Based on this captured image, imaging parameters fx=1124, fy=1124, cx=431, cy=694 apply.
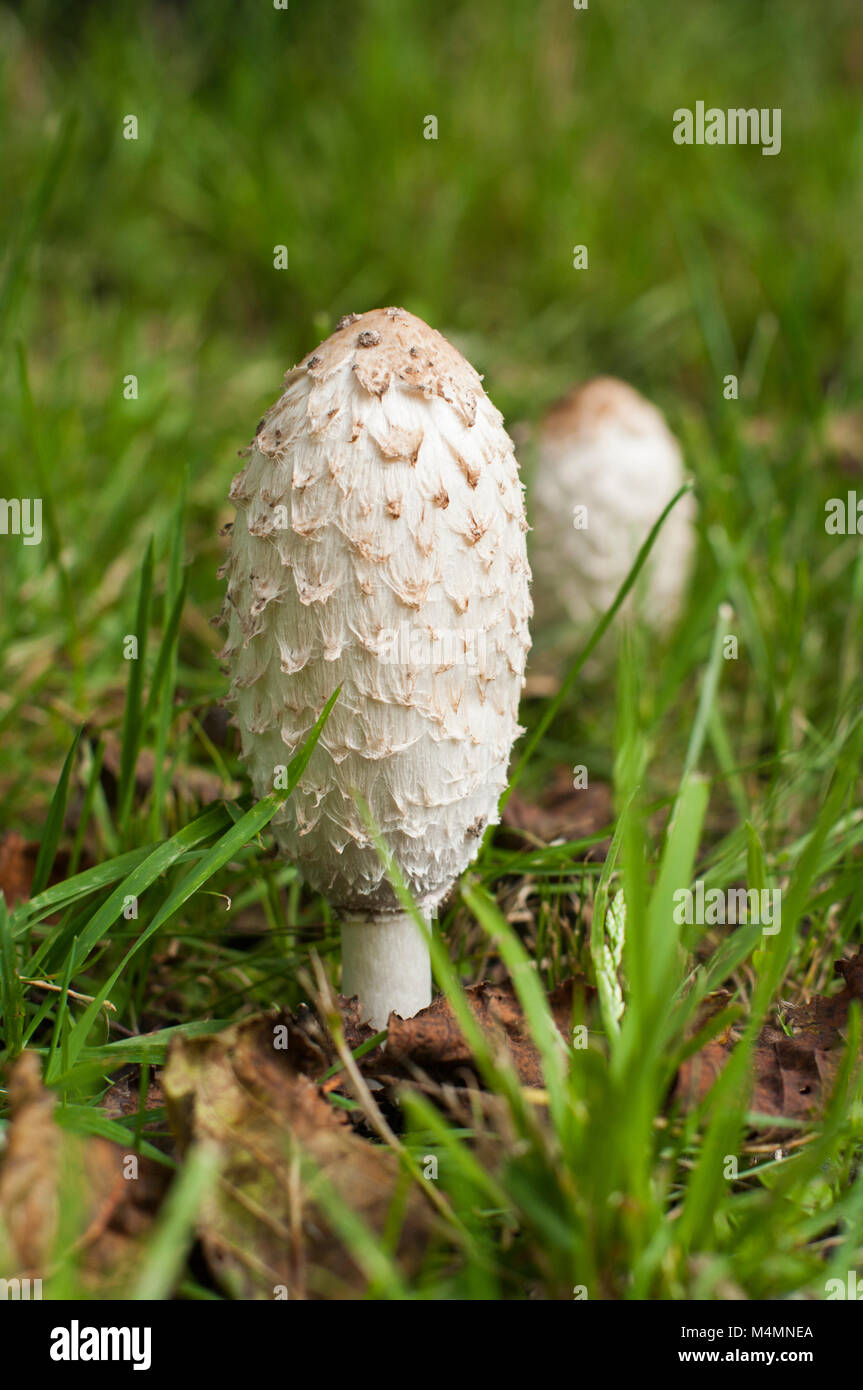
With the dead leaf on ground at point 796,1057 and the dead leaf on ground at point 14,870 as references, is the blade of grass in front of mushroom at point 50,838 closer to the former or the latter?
the dead leaf on ground at point 14,870

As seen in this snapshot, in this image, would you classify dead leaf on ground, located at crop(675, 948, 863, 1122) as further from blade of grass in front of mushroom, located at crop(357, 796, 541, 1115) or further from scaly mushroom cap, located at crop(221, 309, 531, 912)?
scaly mushroom cap, located at crop(221, 309, 531, 912)

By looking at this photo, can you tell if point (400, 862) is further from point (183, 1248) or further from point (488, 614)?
point (183, 1248)

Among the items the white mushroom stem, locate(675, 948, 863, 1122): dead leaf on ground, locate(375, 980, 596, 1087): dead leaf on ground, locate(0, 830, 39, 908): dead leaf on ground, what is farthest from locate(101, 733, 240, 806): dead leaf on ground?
locate(675, 948, 863, 1122): dead leaf on ground

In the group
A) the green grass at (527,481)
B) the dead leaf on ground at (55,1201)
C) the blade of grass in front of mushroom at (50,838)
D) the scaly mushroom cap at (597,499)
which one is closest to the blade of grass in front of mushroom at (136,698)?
the green grass at (527,481)

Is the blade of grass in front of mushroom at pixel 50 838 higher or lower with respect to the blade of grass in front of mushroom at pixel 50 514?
lower

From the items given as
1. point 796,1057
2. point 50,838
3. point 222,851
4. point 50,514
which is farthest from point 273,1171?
point 50,514

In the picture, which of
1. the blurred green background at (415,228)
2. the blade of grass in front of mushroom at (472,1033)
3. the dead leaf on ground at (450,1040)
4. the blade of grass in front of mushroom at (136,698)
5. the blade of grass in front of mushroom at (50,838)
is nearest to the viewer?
Answer: the blade of grass in front of mushroom at (472,1033)

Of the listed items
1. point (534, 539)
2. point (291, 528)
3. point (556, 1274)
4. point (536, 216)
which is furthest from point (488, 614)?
point (536, 216)
